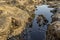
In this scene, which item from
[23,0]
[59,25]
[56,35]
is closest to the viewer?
[56,35]

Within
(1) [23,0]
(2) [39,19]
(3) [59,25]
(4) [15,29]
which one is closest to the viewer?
(3) [59,25]

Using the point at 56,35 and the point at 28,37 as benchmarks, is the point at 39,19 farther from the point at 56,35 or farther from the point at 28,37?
the point at 56,35

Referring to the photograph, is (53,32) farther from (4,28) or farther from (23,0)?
(23,0)

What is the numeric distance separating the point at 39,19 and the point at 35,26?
23.5ft

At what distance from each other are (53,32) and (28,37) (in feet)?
26.3

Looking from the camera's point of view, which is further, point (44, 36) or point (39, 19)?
point (39, 19)

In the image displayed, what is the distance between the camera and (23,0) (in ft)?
283

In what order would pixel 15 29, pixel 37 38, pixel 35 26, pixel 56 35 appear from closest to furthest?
pixel 56 35
pixel 37 38
pixel 15 29
pixel 35 26

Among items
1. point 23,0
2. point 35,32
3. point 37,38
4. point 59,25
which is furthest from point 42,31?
point 23,0

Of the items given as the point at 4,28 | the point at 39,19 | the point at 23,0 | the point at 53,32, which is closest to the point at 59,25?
the point at 53,32

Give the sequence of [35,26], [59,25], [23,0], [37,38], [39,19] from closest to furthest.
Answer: [59,25] < [37,38] < [35,26] < [39,19] < [23,0]

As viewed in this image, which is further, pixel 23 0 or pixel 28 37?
pixel 23 0

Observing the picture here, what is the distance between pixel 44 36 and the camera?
1662 inches

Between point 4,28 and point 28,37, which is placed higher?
point 4,28
